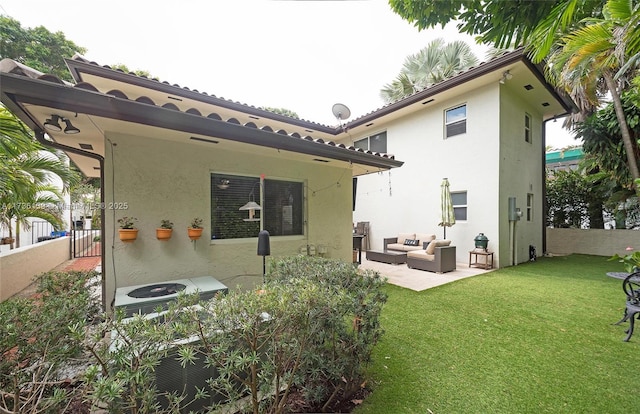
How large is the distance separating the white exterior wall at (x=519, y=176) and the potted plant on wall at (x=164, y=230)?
10.2 meters

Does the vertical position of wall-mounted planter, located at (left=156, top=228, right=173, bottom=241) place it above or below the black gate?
above

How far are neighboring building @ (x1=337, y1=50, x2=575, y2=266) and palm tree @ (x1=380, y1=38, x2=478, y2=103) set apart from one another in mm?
6278

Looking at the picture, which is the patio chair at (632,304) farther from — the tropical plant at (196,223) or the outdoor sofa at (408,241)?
the tropical plant at (196,223)

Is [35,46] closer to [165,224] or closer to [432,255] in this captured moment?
[165,224]

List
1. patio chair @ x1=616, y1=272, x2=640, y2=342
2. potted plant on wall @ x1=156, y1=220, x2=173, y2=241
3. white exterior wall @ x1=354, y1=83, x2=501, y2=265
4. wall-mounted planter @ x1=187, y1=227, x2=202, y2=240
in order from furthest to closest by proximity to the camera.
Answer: white exterior wall @ x1=354, y1=83, x2=501, y2=265, wall-mounted planter @ x1=187, y1=227, x2=202, y2=240, potted plant on wall @ x1=156, y1=220, x2=173, y2=241, patio chair @ x1=616, y1=272, x2=640, y2=342

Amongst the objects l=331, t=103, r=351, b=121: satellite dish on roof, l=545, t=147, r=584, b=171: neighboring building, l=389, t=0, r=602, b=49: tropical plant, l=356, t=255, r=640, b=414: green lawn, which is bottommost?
l=356, t=255, r=640, b=414: green lawn

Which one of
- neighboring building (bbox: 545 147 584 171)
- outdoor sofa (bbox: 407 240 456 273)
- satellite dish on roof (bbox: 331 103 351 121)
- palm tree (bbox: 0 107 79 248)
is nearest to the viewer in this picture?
palm tree (bbox: 0 107 79 248)

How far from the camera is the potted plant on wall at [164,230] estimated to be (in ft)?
14.5

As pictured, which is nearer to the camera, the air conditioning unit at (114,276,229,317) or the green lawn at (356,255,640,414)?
the green lawn at (356,255,640,414)

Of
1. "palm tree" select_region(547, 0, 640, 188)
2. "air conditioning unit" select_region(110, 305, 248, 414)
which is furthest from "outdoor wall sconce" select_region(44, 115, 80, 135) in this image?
"palm tree" select_region(547, 0, 640, 188)

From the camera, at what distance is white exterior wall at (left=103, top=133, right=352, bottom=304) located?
4.24 metres

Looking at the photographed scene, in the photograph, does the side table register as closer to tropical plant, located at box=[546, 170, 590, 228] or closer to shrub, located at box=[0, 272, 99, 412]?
tropical plant, located at box=[546, 170, 590, 228]

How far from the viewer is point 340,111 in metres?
11.4

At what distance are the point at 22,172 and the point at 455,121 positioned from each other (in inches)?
533
